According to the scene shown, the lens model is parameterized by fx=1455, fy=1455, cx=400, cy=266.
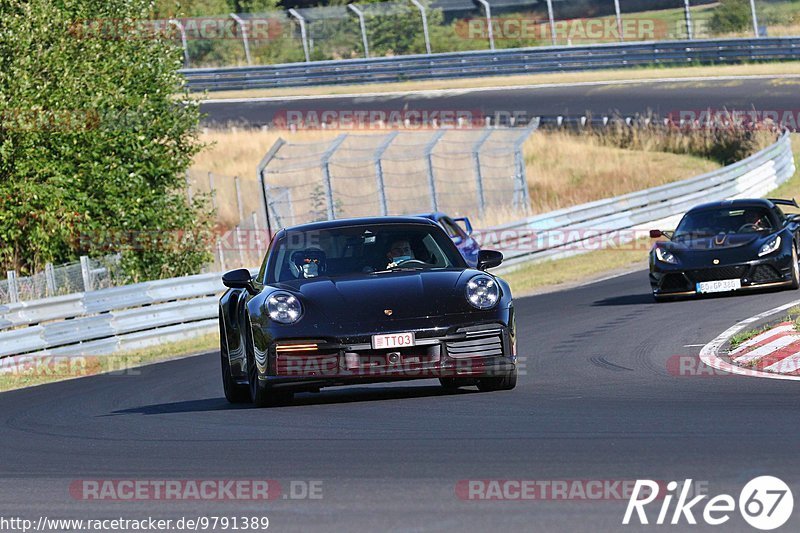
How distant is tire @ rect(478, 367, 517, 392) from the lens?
10.3 m

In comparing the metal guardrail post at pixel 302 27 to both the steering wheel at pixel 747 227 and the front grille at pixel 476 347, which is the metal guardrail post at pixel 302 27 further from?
the front grille at pixel 476 347

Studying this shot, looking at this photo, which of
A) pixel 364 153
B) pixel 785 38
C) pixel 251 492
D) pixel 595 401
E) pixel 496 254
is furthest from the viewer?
pixel 785 38

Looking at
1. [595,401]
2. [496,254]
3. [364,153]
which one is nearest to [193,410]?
[496,254]

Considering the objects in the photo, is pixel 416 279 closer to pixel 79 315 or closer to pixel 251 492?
pixel 251 492

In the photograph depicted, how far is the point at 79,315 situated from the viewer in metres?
19.3

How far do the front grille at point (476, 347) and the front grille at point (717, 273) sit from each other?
8608mm

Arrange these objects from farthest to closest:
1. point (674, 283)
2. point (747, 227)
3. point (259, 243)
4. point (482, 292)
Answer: point (259, 243)
point (747, 227)
point (674, 283)
point (482, 292)

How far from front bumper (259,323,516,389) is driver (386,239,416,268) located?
45.4 inches

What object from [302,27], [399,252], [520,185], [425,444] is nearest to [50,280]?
[399,252]

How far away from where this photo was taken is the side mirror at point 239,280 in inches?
420

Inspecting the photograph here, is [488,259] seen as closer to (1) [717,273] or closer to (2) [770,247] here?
(1) [717,273]

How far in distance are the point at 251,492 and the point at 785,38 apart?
41.0 m

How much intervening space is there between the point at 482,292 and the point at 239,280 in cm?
188

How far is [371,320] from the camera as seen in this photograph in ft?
31.8
